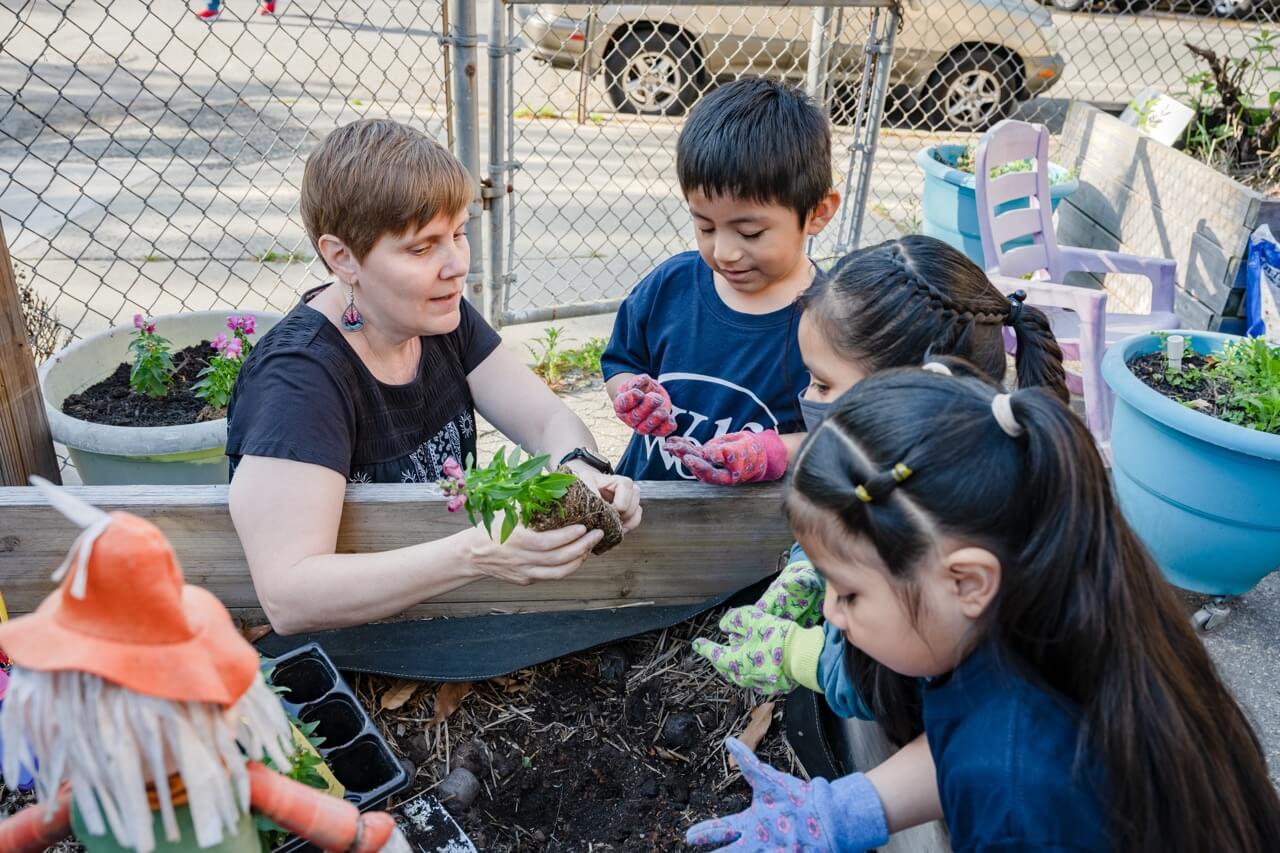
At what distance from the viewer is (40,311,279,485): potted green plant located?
2.60m

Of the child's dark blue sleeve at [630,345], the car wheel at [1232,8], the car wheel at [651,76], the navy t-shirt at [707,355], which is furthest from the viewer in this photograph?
the car wheel at [1232,8]

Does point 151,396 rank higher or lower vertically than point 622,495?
lower

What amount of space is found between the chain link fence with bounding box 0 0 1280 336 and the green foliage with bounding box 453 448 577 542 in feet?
6.82

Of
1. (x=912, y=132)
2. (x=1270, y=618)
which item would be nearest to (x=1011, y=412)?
(x=1270, y=618)

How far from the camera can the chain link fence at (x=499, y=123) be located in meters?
4.59

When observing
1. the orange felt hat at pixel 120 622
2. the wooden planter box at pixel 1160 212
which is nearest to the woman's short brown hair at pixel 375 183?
the orange felt hat at pixel 120 622

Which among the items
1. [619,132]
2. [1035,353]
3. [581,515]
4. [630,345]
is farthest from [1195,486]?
[619,132]

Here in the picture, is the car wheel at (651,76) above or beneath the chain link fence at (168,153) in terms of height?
above

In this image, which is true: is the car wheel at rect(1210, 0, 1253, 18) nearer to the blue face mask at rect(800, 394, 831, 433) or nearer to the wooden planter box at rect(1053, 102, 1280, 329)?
the wooden planter box at rect(1053, 102, 1280, 329)

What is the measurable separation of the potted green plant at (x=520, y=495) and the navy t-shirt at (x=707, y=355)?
0.59m

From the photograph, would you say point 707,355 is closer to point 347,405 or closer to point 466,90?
point 347,405

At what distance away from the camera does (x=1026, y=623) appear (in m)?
1.21

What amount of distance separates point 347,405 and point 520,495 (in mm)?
540

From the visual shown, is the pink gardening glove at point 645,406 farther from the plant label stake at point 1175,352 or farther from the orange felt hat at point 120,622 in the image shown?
the plant label stake at point 1175,352
